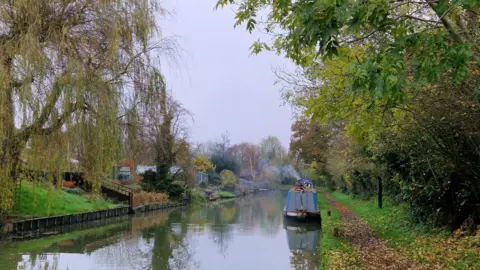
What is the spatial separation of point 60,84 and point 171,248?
896 centimetres

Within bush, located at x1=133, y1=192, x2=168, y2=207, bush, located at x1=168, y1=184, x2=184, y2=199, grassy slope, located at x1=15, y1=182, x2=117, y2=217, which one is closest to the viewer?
grassy slope, located at x1=15, y1=182, x2=117, y2=217

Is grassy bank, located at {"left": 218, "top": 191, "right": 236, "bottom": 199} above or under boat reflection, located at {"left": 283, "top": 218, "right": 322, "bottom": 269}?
above

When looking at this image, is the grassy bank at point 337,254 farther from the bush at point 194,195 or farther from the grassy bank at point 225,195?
the grassy bank at point 225,195

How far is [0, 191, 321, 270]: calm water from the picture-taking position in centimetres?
1205

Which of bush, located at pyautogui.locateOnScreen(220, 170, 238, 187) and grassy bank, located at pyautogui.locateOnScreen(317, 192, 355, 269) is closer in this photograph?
grassy bank, located at pyautogui.locateOnScreen(317, 192, 355, 269)

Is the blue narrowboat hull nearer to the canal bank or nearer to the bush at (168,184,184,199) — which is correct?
the canal bank

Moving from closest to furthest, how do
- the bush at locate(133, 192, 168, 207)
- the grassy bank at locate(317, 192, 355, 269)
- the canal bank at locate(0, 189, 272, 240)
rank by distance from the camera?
1. the grassy bank at locate(317, 192, 355, 269)
2. the canal bank at locate(0, 189, 272, 240)
3. the bush at locate(133, 192, 168, 207)

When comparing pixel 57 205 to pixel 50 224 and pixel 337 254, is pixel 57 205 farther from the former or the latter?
pixel 337 254

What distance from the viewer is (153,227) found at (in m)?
21.4

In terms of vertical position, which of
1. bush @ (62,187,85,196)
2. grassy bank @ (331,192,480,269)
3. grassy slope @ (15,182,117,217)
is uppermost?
bush @ (62,187,85,196)

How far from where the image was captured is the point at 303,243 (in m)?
16.6

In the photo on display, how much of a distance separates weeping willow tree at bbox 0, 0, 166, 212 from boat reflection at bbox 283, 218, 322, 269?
6.85 metres

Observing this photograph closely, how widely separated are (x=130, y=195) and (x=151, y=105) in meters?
20.9

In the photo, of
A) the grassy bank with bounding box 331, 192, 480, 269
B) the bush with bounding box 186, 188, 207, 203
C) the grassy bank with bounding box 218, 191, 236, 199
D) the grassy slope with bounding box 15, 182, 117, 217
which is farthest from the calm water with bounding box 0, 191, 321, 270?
the grassy bank with bounding box 218, 191, 236, 199
